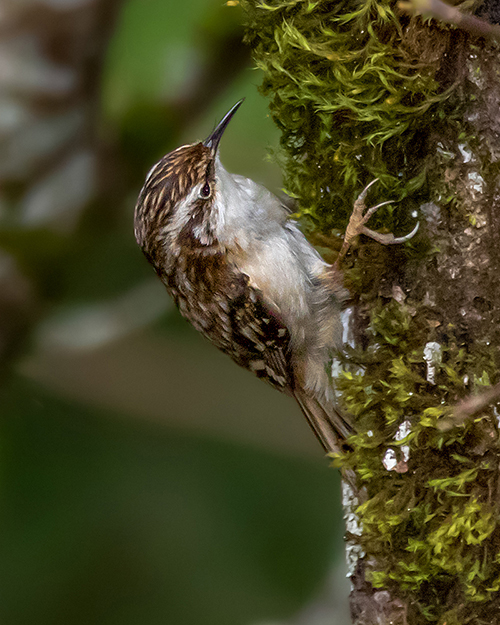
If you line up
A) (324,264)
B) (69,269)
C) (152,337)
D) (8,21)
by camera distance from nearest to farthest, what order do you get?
(324,264), (8,21), (69,269), (152,337)

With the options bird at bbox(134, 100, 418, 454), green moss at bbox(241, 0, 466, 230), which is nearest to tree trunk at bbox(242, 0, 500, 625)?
green moss at bbox(241, 0, 466, 230)

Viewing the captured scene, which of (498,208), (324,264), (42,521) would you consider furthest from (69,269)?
(498,208)

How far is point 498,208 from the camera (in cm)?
138

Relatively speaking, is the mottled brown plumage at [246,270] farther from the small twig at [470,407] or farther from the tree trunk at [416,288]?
the small twig at [470,407]

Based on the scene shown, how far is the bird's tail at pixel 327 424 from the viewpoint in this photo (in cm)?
180

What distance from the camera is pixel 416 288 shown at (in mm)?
1466

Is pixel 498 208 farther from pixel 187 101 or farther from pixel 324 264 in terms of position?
pixel 187 101

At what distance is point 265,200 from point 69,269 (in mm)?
1048

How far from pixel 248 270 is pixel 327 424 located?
59cm

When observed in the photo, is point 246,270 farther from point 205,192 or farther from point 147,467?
point 147,467

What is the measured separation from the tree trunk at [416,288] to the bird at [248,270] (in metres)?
0.37

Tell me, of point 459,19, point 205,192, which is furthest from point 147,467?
point 459,19

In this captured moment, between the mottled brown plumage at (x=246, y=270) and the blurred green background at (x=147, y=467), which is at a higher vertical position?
the mottled brown plumage at (x=246, y=270)

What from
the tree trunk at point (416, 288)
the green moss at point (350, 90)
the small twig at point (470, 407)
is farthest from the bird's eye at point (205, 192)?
the small twig at point (470, 407)
